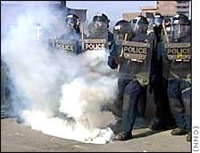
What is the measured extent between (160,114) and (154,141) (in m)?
0.75

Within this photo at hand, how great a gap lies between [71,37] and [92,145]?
1371 millimetres

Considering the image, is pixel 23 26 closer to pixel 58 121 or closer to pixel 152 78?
pixel 58 121

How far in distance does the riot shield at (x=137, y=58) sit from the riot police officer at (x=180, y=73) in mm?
277

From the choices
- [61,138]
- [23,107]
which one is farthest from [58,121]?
[23,107]

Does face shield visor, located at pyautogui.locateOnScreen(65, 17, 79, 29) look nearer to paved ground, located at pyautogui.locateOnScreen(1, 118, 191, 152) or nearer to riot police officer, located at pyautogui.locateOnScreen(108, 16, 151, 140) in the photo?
riot police officer, located at pyautogui.locateOnScreen(108, 16, 151, 140)

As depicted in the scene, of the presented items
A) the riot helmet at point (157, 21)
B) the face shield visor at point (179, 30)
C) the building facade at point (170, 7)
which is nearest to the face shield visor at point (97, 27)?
the riot helmet at point (157, 21)

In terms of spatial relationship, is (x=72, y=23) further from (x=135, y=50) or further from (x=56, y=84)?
(x=135, y=50)

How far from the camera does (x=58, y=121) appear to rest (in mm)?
6703

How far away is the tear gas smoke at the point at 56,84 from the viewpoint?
6.27 m

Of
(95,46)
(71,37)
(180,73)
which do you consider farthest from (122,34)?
(180,73)

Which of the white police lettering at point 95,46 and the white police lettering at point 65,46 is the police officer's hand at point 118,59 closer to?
the white police lettering at point 95,46

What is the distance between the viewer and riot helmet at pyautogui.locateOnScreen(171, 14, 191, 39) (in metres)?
6.13

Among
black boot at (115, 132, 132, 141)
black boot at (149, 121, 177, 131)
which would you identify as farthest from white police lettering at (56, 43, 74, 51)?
black boot at (149, 121, 177, 131)

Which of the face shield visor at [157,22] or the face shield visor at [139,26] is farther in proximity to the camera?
the face shield visor at [157,22]
